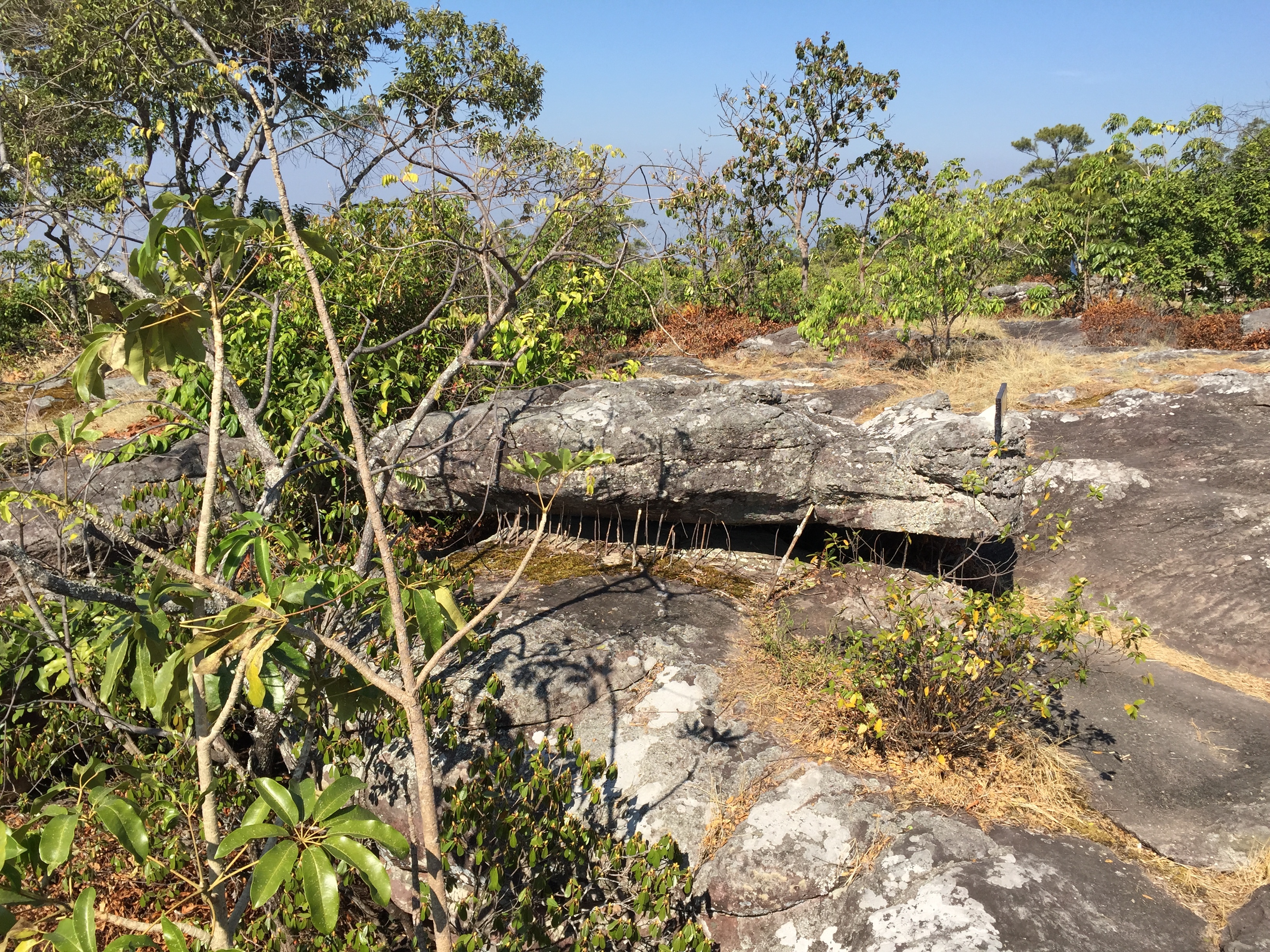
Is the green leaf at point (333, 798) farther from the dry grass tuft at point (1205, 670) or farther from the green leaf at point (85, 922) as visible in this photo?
the dry grass tuft at point (1205, 670)

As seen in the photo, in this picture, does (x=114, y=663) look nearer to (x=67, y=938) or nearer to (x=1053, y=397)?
(x=67, y=938)

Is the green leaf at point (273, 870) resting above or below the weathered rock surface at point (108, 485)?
above

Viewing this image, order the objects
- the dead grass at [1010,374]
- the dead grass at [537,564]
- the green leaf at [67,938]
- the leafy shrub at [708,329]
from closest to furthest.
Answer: the green leaf at [67,938] → the dead grass at [537,564] → the dead grass at [1010,374] → the leafy shrub at [708,329]

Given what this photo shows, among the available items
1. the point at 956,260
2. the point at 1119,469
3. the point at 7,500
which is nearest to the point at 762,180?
the point at 956,260

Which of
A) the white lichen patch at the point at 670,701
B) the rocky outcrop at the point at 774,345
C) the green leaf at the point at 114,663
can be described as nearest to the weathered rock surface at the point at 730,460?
the white lichen patch at the point at 670,701

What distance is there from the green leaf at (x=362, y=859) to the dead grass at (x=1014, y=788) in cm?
320

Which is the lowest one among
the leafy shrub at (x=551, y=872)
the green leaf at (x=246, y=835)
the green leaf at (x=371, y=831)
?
the leafy shrub at (x=551, y=872)

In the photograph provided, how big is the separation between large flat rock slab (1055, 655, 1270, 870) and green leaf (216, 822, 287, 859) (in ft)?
13.6

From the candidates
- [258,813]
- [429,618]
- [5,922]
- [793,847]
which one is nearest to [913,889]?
[793,847]

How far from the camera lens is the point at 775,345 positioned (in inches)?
618

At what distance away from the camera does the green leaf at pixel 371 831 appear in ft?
4.99

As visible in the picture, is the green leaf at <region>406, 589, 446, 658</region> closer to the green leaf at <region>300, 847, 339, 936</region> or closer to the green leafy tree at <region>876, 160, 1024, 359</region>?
the green leaf at <region>300, 847, 339, 936</region>

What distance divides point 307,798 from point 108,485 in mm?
6447

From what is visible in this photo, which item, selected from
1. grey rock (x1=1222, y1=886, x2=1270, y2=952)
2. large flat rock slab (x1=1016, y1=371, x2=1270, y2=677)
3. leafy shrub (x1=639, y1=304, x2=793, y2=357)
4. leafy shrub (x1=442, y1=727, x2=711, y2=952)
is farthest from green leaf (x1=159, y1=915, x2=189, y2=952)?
leafy shrub (x1=639, y1=304, x2=793, y2=357)
